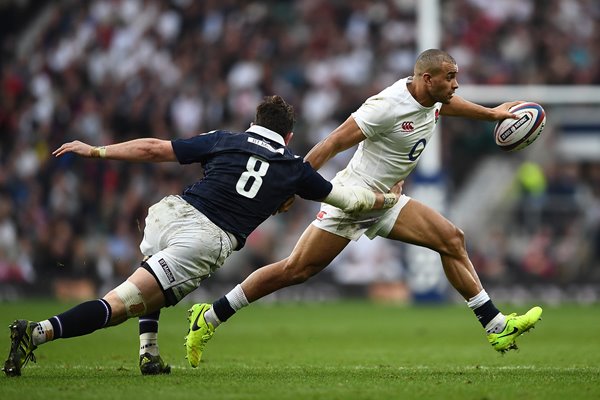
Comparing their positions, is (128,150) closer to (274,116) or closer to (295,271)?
(274,116)

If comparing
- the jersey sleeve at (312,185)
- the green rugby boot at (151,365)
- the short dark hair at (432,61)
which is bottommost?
the green rugby boot at (151,365)

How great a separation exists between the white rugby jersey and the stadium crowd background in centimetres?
1053

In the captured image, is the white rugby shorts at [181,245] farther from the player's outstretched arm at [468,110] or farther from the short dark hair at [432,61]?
the player's outstretched arm at [468,110]

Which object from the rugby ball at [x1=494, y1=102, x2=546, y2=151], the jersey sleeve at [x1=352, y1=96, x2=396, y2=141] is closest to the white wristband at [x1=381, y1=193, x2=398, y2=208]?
the jersey sleeve at [x1=352, y1=96, x2=396, y2=141]

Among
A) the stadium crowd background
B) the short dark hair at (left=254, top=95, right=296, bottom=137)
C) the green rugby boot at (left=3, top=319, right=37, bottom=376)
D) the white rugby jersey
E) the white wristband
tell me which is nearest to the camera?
the green rugby boot at (left=3, top=319, right=37, bottom=376)

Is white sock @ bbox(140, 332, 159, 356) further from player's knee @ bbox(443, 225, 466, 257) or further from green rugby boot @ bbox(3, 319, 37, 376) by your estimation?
player's knee @ bbox(443, 225, 466, 257)

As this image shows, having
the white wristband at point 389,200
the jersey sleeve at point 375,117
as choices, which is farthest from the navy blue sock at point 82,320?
the jersey sleeve at point 375,117

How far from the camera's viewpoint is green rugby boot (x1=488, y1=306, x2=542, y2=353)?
9109 millimetres

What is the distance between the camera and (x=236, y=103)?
875 inches

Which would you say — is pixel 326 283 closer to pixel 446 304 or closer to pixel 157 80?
pixel 446 304

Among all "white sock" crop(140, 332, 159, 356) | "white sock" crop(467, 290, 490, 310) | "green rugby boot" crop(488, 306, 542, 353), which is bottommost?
"green rugby boot" crop(488, 306, 542, 353)

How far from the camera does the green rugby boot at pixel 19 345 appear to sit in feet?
24.8

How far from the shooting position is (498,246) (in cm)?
2067

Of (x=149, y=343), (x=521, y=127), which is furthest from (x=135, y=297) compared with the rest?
(x=521, y=127)
